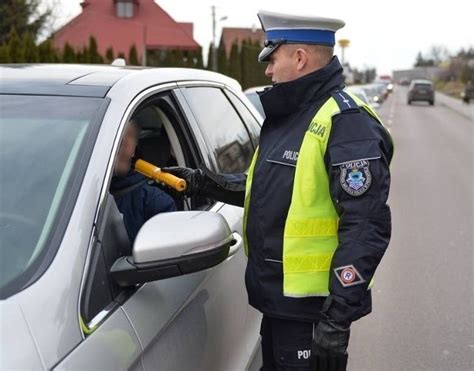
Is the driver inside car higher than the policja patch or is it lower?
lower

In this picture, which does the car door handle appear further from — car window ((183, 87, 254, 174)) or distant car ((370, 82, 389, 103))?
distant car ((370, 82, 389, 103))

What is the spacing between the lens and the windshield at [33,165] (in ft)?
5.87

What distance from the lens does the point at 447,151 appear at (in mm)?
16594

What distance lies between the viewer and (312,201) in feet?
7.52

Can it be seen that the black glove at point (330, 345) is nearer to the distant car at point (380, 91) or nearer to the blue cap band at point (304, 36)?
the blue cap band at point (304, 36)

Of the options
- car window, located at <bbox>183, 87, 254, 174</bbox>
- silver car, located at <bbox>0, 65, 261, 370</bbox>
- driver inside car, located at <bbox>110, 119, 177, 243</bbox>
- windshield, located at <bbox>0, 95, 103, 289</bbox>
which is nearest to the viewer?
silver car, located at <bbox>0, 65, 261, 370</bbox>

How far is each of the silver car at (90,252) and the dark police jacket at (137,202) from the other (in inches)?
12.6

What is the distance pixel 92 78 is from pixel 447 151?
50.2 ft

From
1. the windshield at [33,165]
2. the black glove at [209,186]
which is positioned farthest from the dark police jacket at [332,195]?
the windshield at [33,165]

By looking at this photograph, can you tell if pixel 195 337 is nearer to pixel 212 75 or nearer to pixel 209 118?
pixel 209 118

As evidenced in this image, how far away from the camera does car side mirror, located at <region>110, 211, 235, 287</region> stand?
1843 mm

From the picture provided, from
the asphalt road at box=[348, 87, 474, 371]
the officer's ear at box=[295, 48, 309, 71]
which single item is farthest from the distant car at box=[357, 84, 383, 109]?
the officer's ear at box=[295, 48, 309, 71]

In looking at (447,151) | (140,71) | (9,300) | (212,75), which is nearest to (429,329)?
(212,75)

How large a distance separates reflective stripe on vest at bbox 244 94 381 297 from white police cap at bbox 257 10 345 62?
0.27m
